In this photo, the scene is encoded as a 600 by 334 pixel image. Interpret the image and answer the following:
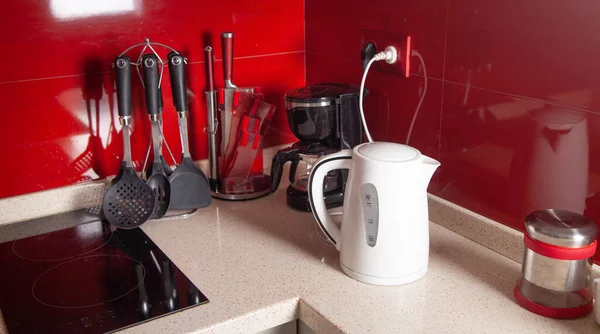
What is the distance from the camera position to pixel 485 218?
121cm

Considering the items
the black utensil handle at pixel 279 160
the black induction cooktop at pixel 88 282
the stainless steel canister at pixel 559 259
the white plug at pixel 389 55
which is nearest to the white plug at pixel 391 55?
the white plug at pixel 389 55

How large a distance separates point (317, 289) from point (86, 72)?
700mm

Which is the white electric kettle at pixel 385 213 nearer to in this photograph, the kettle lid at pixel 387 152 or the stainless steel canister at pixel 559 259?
the kettle lid at pixel 387 152

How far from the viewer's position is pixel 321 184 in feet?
3.66

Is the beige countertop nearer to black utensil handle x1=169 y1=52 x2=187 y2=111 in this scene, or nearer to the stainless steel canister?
the stainless steel canister

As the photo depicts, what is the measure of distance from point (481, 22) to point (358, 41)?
365 mm

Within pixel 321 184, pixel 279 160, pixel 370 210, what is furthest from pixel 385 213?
pixel 279 160

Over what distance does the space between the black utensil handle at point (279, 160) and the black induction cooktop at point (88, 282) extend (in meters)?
0.29

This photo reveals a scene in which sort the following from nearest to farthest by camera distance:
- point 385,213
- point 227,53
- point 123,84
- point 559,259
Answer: point 559,259 → point 385,213 → point 123,84 → point 227,53

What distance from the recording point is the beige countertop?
0.97 meters

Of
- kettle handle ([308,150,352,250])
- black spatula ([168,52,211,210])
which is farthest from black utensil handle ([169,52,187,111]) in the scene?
kettle handle ([308,150,352,250])

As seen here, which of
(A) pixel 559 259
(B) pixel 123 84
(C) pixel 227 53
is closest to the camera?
(A) pixel 559 259

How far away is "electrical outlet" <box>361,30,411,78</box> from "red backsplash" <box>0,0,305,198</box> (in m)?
0.30

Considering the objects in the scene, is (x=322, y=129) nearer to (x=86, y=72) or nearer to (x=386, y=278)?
(x=386, y=278)
